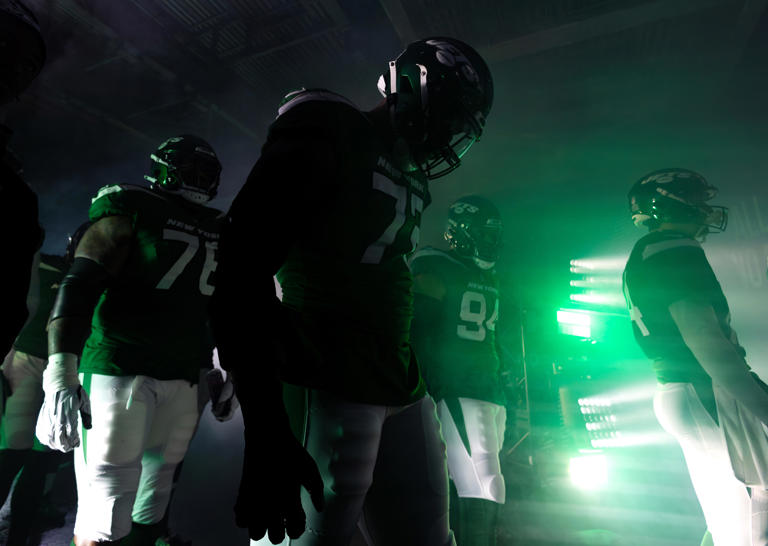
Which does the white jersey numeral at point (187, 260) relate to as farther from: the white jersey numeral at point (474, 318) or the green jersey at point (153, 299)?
the white jersey numeral at point (474, 318)

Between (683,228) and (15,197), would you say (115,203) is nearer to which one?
(15,197)

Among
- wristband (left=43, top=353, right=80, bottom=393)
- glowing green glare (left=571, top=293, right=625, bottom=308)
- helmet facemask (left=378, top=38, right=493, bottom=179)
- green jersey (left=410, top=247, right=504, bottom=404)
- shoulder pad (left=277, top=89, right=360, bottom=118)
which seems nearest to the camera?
shoulder pad (left=277, top=89, right=360, bottom=118)

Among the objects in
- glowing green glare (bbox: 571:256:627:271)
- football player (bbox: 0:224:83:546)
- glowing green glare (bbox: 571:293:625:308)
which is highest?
glowing green glare (bbox: 571:256:627:271)

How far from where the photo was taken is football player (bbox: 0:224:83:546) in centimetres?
258

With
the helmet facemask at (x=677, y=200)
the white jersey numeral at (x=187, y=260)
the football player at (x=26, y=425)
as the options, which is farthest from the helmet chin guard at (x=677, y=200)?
the football player at (x=26, y=425)

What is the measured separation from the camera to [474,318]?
267 centimetres

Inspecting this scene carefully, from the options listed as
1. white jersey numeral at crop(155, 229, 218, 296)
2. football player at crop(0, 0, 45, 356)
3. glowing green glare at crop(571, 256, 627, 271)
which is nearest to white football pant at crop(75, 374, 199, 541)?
white jersey numeral at crop(155, 229, 218, 296)

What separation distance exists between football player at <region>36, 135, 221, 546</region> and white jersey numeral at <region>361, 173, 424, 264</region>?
137 centimetres

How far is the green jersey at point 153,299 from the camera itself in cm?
180

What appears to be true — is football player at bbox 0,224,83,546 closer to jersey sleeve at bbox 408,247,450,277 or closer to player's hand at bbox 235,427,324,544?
jersey sleeve at bbox 408,247,450,277

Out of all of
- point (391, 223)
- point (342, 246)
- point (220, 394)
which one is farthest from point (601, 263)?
point (342, 246)

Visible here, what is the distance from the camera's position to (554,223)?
6.10m

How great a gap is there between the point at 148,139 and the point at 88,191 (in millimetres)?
2077

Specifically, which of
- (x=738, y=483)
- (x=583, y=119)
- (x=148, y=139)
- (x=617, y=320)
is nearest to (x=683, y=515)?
(x=617, y=320)
